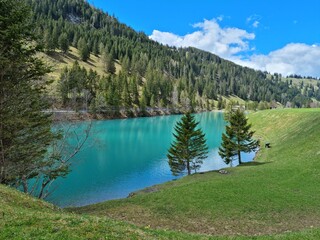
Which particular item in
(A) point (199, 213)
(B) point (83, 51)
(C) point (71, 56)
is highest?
(B) point (83, 51)

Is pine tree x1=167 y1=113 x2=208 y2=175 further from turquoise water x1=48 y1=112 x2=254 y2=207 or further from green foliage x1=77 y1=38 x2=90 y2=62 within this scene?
green foliage x1=77 y1=38 x2=90 y2=62

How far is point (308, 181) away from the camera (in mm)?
30469

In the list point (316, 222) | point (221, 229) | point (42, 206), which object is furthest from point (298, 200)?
point (42, 206)

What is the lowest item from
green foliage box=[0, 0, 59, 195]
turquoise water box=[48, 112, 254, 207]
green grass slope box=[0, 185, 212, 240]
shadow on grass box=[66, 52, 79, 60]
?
turquoise water box=[48, 112, 254, 207]

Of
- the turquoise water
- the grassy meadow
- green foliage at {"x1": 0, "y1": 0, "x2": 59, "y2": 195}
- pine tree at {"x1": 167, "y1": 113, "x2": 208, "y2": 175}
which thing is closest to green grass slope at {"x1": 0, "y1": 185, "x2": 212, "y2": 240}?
the grassy meadow

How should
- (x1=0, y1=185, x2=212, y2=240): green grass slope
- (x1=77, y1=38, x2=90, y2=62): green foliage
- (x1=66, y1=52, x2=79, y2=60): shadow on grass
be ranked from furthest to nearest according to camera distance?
(x1=77, y1=38, x2=90, y2=62): green foliage → (x1=66, y1=52, x2=79, y2=60): shadow on grass → (x1=0, y1=185, x2=212, y2=240): green grass slope

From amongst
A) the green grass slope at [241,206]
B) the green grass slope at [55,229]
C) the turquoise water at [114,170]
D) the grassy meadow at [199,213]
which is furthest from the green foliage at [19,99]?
the green grass slope at [55,229]

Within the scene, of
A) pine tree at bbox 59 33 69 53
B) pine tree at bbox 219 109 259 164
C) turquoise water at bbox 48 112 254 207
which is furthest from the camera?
pine tree at bbox 59 33 69 53

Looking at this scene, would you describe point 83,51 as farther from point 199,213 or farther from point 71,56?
point 199,213

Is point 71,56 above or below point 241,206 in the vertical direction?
above

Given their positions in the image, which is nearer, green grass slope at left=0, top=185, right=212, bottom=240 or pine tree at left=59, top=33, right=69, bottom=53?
green grass slope at left=0, top=185, right=212, bottom=240

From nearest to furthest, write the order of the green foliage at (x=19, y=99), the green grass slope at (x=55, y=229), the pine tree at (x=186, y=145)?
the green grass slope at (x=55, y=229), the green foliage at (x=19, y=99), the pine tree at (x=186, y=145)

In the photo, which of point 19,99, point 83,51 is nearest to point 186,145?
point 19,99

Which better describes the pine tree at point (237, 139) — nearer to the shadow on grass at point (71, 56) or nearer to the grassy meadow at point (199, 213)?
the grassy meadow at point (199, 213)
